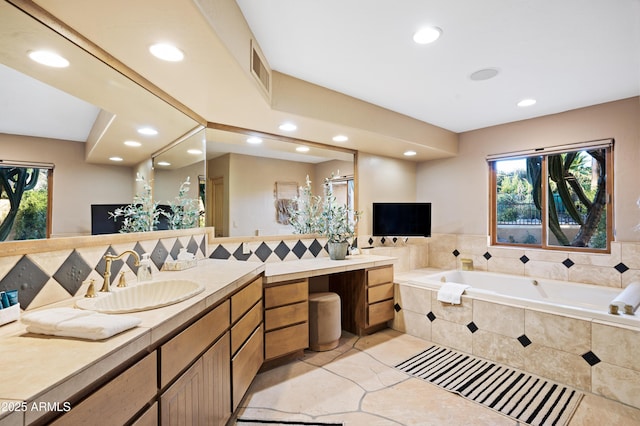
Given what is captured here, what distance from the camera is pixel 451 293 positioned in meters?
2.95

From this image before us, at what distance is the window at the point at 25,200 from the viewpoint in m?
1.21

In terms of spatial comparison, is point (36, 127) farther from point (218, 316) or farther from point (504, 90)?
point (504, 90)

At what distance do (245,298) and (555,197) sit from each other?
3629 mm

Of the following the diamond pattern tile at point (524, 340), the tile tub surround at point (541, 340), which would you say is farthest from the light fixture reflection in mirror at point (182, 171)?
the diamond pattern tile at point (524, 340)

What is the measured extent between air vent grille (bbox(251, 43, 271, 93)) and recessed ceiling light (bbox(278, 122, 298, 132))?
0.52 metres

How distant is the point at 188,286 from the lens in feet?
5.77

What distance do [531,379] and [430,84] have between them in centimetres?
258

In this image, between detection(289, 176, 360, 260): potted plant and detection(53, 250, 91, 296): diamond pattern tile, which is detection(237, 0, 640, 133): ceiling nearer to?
detection(289, 176, 360, 260): potted plant

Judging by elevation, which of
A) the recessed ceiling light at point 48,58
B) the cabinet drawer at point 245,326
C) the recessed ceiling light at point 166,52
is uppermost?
the recessed ceiling light at point 166,52

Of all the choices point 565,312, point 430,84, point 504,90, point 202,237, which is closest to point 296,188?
point 202,237

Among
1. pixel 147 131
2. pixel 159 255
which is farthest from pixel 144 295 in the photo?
pixel 147 131

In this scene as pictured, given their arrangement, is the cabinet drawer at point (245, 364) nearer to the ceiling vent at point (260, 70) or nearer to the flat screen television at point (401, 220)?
the ceiling vent at point (260, 70)

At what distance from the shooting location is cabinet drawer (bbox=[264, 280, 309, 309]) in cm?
243

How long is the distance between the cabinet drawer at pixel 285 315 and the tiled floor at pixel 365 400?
1.31 feet
